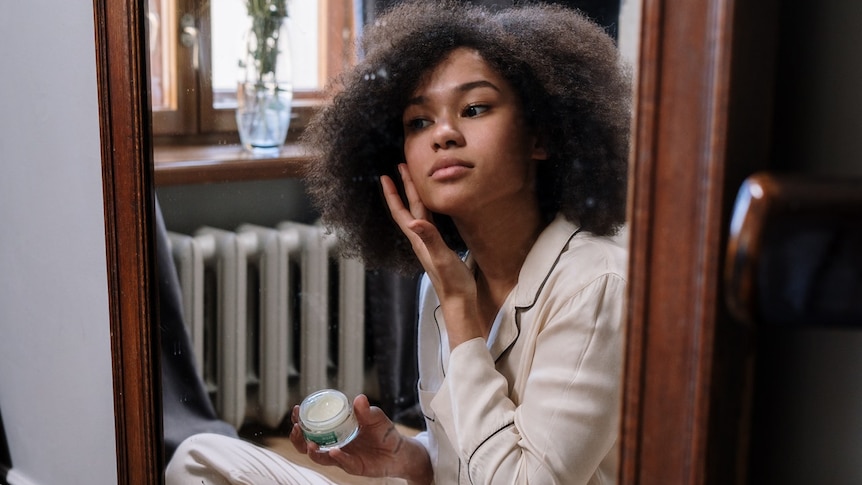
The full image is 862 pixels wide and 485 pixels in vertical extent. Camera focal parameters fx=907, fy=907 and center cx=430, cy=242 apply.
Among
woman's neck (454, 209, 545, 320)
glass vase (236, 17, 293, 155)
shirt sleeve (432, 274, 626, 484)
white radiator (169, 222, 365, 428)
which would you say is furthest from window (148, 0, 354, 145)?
shirt sleeve (432, 274, 626, 484)

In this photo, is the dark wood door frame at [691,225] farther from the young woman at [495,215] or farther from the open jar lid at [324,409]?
the open jar lid at [324,409]

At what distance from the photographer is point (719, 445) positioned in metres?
0.71

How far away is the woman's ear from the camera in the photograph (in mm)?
835

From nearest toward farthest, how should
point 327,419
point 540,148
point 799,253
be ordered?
point 799,253, point 540,148, point 327,419

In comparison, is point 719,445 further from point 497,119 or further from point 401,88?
point 401,88

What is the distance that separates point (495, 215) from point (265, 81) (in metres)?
0.41

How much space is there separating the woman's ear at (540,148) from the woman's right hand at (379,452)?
0.36 metres

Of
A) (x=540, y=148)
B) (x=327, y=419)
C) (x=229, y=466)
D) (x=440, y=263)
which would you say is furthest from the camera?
(x=229, y=466)

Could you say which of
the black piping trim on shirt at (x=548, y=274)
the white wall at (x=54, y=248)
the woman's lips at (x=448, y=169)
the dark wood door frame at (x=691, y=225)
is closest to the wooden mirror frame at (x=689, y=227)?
the dark wood door frame at (x=691, y=225)

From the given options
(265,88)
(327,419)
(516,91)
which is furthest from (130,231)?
(516,91)

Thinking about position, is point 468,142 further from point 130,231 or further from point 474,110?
point 130,231

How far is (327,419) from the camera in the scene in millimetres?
1120

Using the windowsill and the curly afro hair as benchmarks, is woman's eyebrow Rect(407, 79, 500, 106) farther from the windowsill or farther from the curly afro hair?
the windowsill

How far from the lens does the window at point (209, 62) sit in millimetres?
1051
